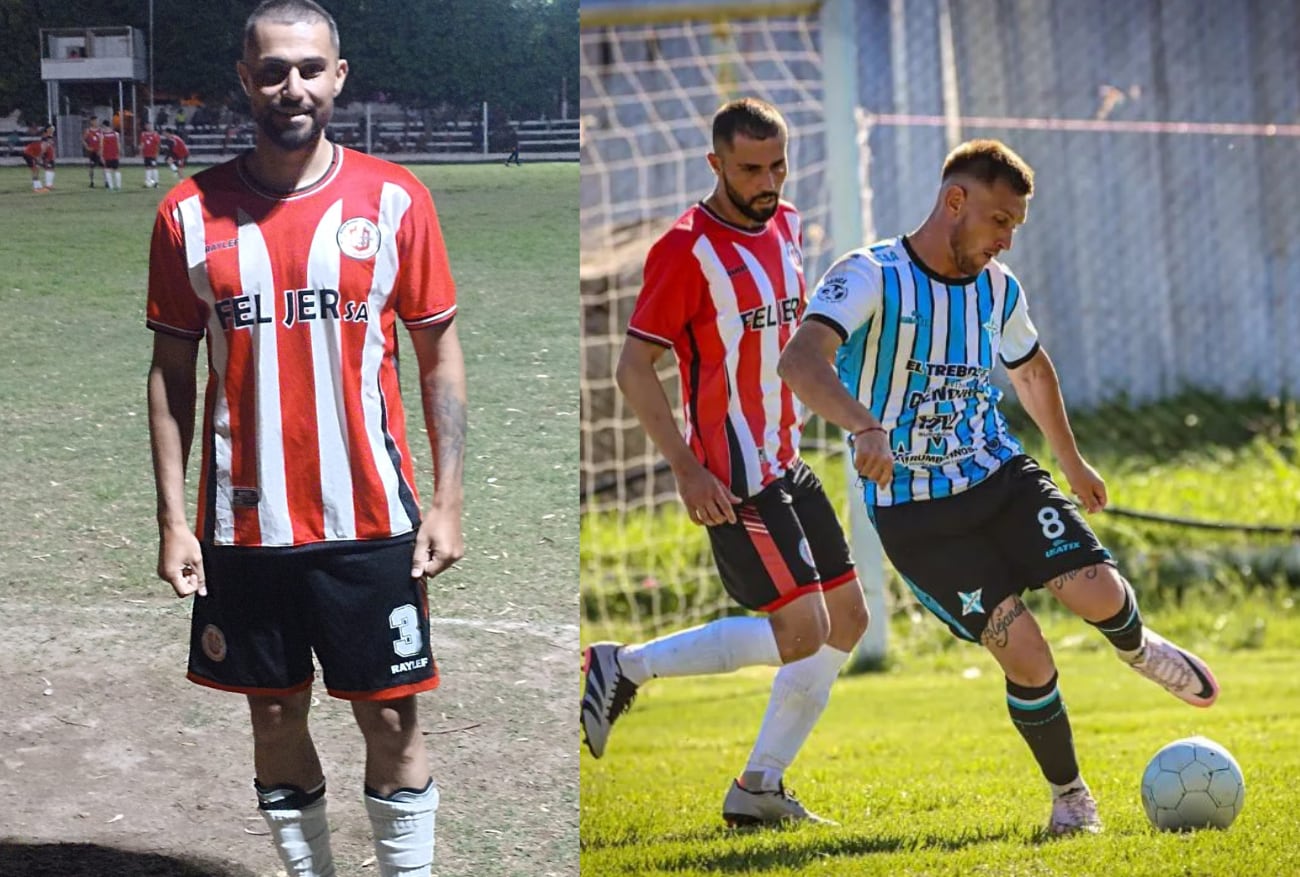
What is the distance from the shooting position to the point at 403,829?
3340mm

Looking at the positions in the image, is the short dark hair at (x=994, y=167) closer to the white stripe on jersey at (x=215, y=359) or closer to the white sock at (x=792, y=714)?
the white sock at (x=792, y=714)

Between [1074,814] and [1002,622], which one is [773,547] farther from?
[1074,814]

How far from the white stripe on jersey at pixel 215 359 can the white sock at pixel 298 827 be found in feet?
1.82

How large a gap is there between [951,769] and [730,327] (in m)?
1.42

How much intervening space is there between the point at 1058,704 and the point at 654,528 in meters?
3.08

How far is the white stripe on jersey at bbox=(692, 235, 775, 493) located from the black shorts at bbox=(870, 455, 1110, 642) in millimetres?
372

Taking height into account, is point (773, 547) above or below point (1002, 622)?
above

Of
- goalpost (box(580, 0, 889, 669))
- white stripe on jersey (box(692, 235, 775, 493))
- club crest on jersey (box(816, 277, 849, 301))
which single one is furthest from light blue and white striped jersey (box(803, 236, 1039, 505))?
goalpost (box(580, 0, 889, 669))

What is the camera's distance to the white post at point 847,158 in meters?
5.10

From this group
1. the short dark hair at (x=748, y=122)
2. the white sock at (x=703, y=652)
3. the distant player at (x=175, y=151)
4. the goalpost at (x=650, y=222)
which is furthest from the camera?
the goalpost at (x=650, y=222)

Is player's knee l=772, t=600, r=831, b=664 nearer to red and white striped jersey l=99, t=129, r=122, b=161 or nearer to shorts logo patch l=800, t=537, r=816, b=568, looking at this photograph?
shorts logo patch l=800, t=537, r=816, b=568

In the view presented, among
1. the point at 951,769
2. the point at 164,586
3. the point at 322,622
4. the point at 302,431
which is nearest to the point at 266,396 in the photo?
the point at 302,431

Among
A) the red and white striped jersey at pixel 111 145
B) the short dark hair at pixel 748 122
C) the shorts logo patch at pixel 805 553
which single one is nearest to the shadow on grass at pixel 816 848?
the shorts logo patch at pixel 805 553

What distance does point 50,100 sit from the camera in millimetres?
3670
